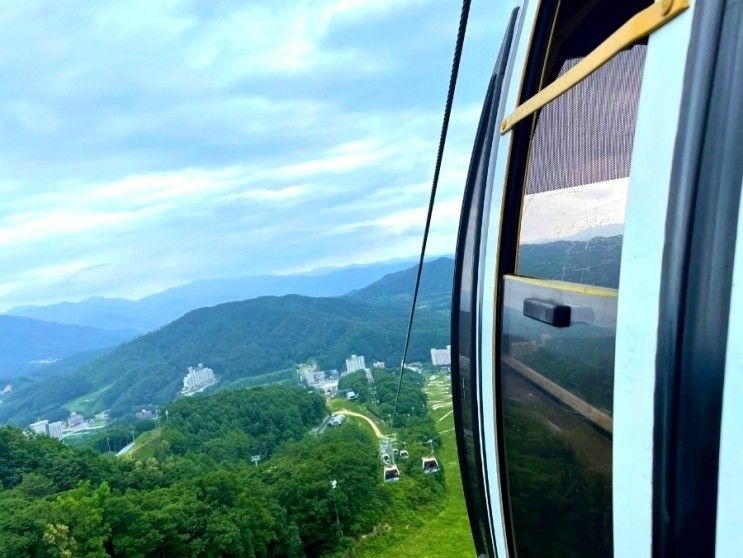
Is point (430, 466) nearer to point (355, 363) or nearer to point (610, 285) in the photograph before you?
point (610, 285)

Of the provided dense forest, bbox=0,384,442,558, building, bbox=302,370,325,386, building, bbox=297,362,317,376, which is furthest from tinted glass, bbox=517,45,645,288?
building, bbox=297,362,317,376

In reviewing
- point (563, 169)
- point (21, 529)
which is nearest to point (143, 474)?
point (21, 529)

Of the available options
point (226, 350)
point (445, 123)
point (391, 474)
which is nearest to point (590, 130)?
point (445, 123)

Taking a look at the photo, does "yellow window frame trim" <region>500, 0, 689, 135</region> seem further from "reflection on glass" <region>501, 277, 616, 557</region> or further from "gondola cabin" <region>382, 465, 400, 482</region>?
"gondola cabin" <region>382, 465, 400, 482</region>

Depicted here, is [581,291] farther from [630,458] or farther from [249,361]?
[249,361]

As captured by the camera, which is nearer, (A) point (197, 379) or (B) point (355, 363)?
(B) point (355, 363)
